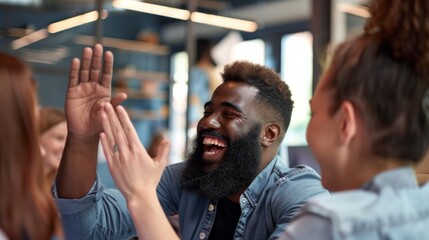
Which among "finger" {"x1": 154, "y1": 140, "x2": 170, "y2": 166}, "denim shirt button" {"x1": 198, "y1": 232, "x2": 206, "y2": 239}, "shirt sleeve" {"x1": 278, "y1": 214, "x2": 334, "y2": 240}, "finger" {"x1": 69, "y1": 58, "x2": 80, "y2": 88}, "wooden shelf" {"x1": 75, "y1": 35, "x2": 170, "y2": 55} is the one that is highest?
"wooden shelf" {"x1": 75, "y1": 35, "x2": 170, "y2": 55}

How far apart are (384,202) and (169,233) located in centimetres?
53

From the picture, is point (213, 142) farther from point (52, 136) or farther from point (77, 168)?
point (52, 136)


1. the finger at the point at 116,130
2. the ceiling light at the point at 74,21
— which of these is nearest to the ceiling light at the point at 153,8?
the ceiling light at the point at 74,21

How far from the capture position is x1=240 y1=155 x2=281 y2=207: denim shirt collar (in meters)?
1.80

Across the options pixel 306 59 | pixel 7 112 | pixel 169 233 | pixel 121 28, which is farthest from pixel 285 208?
pixel 121 28

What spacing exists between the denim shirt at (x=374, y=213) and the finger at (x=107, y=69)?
0.69 meters

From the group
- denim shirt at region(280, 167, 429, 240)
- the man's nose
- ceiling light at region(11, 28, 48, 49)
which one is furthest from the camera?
ceiling light at region(11, 28, 48, 49)

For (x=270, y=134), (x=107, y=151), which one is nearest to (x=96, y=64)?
(x=107, y=151)

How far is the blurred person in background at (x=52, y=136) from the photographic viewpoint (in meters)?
2.97

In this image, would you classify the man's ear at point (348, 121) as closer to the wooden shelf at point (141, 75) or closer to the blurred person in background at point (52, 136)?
the blurred person in background at point (52, 136)

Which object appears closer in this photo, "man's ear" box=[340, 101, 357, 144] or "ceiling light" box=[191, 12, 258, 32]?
"man's ear" box=[340, 101, 357, 144]

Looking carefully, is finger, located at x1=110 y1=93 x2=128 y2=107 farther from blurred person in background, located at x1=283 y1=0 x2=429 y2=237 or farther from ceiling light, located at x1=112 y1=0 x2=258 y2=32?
ceiling light, located at x1=112 y1=0 x2=258 y2=32

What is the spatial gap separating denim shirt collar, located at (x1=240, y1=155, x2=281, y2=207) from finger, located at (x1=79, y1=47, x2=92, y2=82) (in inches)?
21.2

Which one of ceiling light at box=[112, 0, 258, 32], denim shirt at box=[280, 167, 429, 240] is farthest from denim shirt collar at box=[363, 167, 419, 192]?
ceiling light at box=[112, 0, 258, 32]
